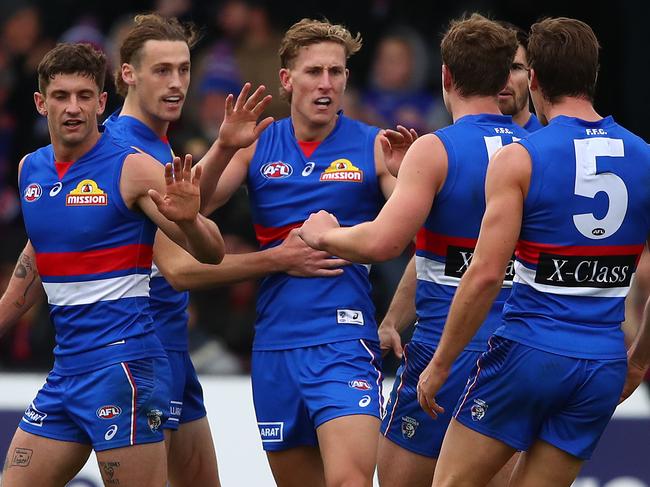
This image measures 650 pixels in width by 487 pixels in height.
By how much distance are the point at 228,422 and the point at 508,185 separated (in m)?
4.43

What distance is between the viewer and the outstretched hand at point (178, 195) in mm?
6211

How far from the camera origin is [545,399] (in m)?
5.73

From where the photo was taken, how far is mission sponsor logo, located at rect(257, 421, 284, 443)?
7.05 meters

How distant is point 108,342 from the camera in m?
6.50

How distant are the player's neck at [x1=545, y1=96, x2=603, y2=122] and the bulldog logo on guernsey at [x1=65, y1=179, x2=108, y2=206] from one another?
216cm

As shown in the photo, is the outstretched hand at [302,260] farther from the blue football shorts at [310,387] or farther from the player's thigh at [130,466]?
the player's thigh at [130,466]

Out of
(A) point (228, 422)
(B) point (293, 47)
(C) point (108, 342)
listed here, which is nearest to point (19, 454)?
(C) point (108, 342)

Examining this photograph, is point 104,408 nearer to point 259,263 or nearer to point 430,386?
point 259,263

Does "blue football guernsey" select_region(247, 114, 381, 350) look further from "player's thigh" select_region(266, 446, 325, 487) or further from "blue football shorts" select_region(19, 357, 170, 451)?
"blue football shorts" select_region(19, 357, 170, 451)

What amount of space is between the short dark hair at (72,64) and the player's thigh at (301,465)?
208 cm

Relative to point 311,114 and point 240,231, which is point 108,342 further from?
point 240,231

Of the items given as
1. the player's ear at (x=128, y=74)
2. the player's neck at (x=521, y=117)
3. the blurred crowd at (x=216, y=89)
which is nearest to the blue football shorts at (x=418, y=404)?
the player's neck at (x=521, y=117)

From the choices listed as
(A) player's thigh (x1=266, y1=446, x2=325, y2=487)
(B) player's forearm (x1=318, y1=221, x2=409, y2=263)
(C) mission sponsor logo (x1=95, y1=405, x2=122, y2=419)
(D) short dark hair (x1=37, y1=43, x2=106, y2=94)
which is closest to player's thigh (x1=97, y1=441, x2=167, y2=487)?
(C) mission sponsor logo (x1=95, y1=405, x2=122, y2=419)

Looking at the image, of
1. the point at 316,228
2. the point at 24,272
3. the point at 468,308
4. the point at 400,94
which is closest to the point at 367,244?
the point at 316,228
